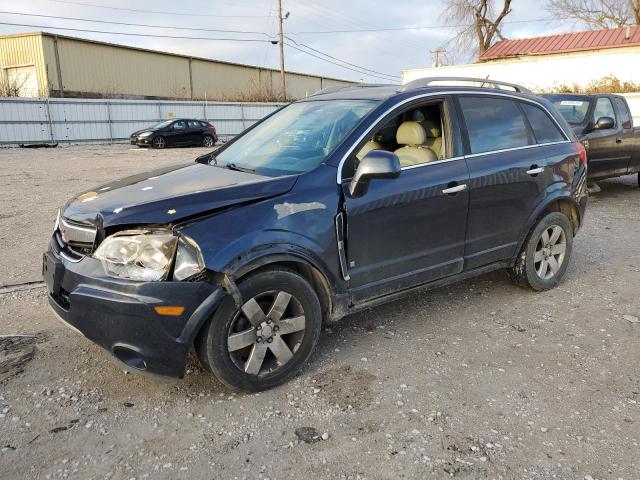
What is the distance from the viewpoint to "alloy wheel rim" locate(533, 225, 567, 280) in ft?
15.8

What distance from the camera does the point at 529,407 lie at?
308 cm

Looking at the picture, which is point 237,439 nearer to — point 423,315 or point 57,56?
point 423,315

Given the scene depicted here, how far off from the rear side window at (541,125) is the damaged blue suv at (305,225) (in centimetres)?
1

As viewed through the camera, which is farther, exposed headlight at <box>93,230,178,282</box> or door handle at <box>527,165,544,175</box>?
door handle at <box>527,165,544,175</box>

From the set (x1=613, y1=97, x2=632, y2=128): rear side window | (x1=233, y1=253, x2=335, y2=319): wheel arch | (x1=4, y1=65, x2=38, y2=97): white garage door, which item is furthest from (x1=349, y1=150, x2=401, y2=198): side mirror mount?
(x1=4, y1=65, x2=38, y2=97): white garage door

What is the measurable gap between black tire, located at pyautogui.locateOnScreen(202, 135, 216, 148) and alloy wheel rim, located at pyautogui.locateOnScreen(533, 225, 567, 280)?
21674 mm

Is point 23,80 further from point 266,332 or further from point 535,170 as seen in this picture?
point 266,332

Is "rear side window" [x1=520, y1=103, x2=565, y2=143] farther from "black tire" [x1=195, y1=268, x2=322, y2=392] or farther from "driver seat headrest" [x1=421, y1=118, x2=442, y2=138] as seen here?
"black tire" [x1=195, y1=268, x2=322, y2=392]

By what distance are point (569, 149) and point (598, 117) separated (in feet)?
17.5

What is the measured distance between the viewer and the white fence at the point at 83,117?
75.2 ft

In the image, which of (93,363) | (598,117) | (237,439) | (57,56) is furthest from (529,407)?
(57,56)

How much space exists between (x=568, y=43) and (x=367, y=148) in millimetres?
30425

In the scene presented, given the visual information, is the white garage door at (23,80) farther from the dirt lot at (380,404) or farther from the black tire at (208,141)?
the dirt lot at (380,404)

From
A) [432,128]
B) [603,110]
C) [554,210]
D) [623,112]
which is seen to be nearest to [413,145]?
[432,128]
